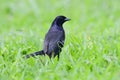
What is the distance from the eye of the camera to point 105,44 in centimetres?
863

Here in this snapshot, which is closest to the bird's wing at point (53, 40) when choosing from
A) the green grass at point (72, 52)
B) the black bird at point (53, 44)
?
the black bird at point (53, 44)

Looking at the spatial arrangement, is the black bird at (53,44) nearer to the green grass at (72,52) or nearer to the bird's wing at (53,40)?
the bird's wing at (53,40)

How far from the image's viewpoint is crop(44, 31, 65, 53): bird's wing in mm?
7961

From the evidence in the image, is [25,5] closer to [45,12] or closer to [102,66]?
[45,12]

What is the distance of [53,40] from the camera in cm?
806

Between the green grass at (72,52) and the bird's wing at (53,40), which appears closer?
the green grass at (72,52)

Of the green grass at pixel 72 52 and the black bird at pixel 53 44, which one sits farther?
the black bird at pixel 53 44

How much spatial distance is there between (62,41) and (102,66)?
87 cm

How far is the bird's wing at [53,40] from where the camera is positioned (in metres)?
7.96

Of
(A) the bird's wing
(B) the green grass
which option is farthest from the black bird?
(B) the green grass

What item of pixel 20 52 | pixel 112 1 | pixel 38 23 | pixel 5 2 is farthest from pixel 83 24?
pixel 20 52

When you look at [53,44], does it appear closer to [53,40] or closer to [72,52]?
[53,40]

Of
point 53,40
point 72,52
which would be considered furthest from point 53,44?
point 72,52

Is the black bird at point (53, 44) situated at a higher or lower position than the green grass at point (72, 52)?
higher
